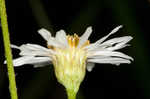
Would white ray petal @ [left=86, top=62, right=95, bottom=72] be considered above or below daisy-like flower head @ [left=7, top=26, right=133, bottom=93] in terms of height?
below

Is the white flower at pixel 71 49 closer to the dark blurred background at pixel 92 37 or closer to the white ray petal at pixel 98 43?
the white ray petal at pixel 98 43

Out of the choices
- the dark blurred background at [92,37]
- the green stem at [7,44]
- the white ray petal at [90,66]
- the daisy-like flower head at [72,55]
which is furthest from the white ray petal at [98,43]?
the dark blurred background at [92,37]

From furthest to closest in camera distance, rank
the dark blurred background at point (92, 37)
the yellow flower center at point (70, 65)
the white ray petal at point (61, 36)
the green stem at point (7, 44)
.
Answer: the dark blurred background at point (92, 37) → the yellow flower center at point (70, 65) → the white ray petal at point (61, 36) → the green stem at point (7, 44)

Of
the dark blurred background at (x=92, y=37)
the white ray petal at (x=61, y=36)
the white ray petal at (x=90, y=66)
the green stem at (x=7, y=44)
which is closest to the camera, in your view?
the green stem at (x=7, y=44)

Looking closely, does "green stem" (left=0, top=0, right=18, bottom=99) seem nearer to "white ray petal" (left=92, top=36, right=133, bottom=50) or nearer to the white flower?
the white flower

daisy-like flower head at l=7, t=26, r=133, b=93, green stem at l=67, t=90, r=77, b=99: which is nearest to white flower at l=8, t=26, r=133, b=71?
daisy-like flower head at l=7, t=26, r=133, b=93

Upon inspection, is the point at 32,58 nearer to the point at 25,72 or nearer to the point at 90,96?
the point at 25,72
